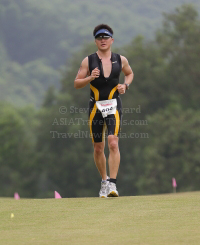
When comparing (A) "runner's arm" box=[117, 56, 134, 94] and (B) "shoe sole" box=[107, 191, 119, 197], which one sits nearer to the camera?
(B) "shoe sole" box=[107, 191, 119, 197]

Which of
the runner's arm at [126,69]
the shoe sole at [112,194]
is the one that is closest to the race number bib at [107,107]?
the runner's arm at [126,69]

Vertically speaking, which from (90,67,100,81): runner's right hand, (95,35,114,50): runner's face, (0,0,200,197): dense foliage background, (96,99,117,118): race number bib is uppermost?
(0,0,200,197): dense foliage background

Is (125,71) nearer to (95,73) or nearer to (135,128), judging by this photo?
(95,73)

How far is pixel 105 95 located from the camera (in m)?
9.73

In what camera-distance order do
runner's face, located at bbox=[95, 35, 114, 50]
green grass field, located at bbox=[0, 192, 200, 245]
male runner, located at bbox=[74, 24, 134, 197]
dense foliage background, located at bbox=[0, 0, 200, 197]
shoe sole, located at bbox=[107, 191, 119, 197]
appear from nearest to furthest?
green grass field, located at bbox=[0, 192, 200, 245] → shoe sole, located at bbox=[107, 191, 119, 197] → male runner, located at bbox=[74, 24, 134, 197] → runner's face, located at bbox=[95, 35, 114, 50] → dense foliage background, located at bbox=[0, 0, 200, 197]

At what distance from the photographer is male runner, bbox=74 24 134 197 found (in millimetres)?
9672

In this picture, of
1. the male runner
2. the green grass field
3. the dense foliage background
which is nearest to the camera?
the green grass field

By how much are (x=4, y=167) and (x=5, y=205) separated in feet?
192

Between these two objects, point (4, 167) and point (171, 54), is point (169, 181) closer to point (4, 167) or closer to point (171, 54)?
point (171, 54)

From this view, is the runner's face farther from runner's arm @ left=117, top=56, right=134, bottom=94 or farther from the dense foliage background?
the dense foliage background

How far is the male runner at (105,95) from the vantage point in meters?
9.67

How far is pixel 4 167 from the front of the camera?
66.7 m

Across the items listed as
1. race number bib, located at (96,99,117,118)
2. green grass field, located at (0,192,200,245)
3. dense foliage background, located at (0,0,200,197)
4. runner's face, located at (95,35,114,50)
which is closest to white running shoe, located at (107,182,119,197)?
green grass field, located at (0,192,200,245)

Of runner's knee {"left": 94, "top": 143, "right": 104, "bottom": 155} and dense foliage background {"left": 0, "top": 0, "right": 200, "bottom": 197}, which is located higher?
dense foliage background {"left": 0, "top": 0, "right": 200, "bottom": 197}
